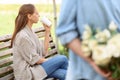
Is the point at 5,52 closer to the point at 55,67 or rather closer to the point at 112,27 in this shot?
the point at 55,67

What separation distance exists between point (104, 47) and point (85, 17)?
20cm

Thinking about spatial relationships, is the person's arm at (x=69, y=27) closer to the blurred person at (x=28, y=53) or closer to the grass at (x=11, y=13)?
the blurred person at (x=28, y=53)

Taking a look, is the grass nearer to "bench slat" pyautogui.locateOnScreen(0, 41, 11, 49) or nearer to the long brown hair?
"bench slat" pyautogui.locateOnScreen(0, 41, 11, 49)

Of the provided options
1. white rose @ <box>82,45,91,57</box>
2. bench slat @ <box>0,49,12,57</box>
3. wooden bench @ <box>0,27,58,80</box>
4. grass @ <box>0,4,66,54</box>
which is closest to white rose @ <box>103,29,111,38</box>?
white rose @ <box>82,45,91,57</box>

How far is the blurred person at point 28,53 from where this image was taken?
14.4 feet

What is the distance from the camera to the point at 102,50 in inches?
67.1

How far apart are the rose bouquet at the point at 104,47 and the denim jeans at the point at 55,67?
2.86 metres

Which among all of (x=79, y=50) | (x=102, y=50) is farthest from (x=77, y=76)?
(x=102, y=50)

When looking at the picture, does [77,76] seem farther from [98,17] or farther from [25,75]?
[25,75]

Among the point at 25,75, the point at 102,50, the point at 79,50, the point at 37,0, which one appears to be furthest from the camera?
the point at 37,0

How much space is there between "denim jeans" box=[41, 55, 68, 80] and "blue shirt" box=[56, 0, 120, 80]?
2.74 meters

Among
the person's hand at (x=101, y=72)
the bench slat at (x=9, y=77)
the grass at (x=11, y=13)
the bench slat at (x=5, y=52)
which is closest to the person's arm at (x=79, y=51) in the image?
the person's hand at (x=101, y=72)

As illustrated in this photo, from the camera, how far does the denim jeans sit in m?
4.61

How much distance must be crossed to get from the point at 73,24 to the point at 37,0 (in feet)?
28.6
